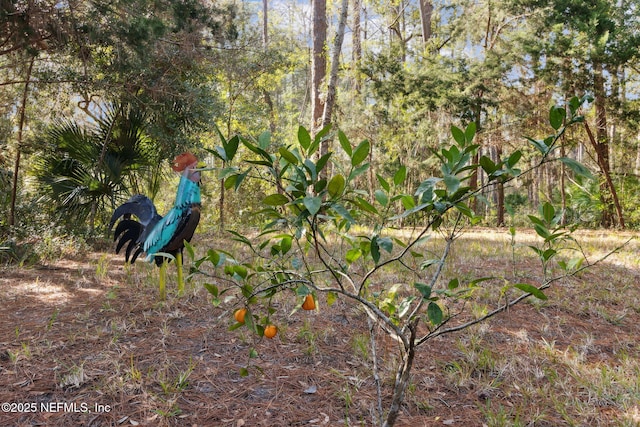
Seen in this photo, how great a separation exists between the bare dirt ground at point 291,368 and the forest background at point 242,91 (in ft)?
3.40

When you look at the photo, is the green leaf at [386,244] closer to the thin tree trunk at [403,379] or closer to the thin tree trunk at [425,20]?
the thin tree trunk at [403,379]

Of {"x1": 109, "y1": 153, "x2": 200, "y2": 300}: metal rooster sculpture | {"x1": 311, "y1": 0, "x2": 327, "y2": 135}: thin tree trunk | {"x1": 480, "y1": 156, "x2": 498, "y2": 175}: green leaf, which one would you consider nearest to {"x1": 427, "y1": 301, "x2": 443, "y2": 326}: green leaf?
{"x1": 480, "y1": 156, "x2": 498, "y2": 175}: green leaf

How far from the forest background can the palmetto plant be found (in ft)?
0.07

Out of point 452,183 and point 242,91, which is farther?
point 242,91

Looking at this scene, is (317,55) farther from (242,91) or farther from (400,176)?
(400,176)

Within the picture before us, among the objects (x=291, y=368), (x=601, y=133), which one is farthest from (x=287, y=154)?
(x=601, y=133)

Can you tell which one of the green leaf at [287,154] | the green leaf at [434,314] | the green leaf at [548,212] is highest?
the green leaf at [287,154]

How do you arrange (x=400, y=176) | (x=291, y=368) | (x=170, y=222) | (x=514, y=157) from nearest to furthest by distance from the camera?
(x=514, y=157) < (x=400, y=176) < (x=291, y=368) < (x=170, y=222)

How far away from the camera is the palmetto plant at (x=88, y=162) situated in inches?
221

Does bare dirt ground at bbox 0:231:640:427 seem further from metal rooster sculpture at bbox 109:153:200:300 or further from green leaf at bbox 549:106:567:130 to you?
green leaf at bbox 549:106:567:130

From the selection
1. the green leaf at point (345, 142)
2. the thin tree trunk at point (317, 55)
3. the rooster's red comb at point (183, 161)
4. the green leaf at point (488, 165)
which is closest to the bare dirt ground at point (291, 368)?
the green leaf at point (345, 142)

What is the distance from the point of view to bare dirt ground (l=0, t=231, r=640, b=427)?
6.24 ft

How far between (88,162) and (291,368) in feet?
16.0

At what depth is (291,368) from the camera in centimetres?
234
